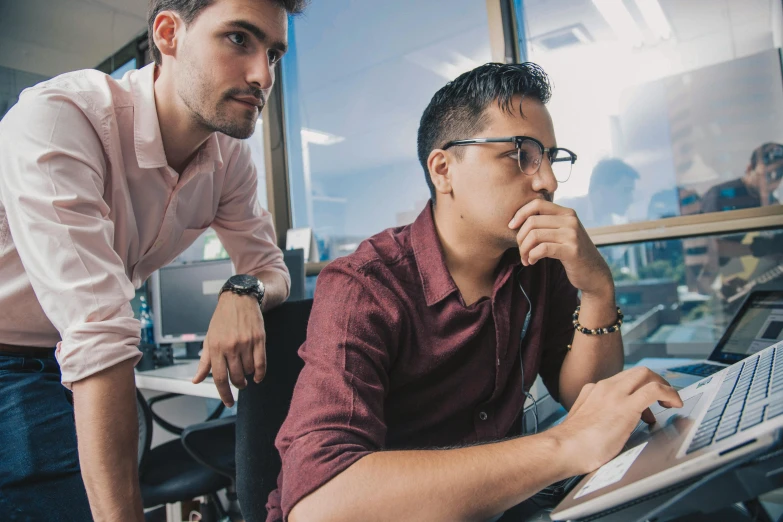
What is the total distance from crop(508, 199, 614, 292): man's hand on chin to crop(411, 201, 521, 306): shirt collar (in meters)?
0.12

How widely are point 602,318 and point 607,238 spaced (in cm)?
109

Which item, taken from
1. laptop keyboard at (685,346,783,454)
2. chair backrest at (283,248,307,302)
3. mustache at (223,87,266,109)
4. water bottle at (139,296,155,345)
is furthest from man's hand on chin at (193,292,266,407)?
water bottle at (139,296,155,345)

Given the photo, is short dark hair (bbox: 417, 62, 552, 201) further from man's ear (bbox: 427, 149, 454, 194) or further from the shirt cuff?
the shirt cuff

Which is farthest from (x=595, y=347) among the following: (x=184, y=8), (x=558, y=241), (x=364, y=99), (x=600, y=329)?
(x=364, y=99)

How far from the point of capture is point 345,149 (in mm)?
3080

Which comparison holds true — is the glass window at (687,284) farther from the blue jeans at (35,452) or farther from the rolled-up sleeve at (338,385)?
the blue jeans at (35,452)

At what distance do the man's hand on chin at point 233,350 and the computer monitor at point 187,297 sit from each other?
1729mm

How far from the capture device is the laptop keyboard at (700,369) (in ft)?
3.99

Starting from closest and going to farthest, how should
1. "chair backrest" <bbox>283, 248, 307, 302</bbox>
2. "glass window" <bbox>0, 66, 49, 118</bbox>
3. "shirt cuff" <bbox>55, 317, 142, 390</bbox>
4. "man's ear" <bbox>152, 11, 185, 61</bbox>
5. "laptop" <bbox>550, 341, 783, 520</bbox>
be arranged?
"laptop" <bbox>550, 341, 783, 520</bbox>
"shirt cuff" <bbox>55, 317, 142, 390</bbox>
"man's ear" <bbox>152, 11, 185, 61</bbox>
"chair backrest" <bbox>283, 248, 307, 302</bbox>
"glass window" <bbox>0, 66, 49, 118</bbox>

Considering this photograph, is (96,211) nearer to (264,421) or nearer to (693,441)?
(264,421)

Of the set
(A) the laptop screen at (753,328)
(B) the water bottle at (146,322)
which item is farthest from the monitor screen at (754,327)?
(B) the water bottle at (146,322)

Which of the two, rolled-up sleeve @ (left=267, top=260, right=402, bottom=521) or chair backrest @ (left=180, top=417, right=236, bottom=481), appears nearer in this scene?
rolled-up sleeve @ (left=267, top=260, right=402, bottom=521)

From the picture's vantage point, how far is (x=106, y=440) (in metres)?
0.75

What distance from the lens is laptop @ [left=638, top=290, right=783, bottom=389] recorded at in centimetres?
121
